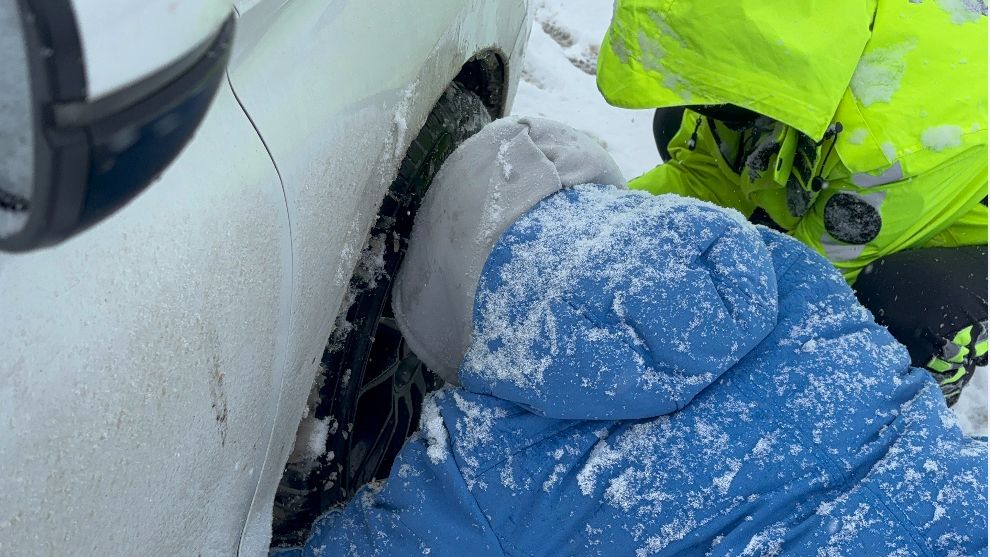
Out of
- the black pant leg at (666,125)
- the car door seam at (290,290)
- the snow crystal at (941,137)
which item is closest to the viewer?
the car door seam at (290,290)

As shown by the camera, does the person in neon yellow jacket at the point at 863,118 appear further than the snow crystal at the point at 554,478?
Yes

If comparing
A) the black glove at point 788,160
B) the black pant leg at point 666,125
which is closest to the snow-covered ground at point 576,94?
the black pant leg at point 666,125

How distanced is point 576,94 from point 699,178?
1.26 metres

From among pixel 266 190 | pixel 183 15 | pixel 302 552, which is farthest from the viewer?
pixel 302 552

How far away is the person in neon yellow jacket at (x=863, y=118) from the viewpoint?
178 cm

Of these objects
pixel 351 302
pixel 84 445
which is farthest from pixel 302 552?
pixel 84 445

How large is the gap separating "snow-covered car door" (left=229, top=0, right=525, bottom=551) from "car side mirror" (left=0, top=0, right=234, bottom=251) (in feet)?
1.53

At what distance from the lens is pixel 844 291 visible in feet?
4.43

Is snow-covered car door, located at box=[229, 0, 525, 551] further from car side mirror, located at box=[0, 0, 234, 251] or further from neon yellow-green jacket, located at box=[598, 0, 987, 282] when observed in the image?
neon yellow-green jacket, located at box=[598, 0, 987, 282]

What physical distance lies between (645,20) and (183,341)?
4.53 feet

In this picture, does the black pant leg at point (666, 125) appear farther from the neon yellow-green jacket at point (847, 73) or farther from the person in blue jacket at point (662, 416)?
the person in blue jacket at point (662, 416)

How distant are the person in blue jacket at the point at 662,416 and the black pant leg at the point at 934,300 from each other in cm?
93

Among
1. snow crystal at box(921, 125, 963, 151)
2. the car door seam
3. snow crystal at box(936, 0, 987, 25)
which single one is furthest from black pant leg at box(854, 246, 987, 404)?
the car door seam

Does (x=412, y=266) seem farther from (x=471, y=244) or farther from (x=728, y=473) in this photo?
(x=728, y=473)
